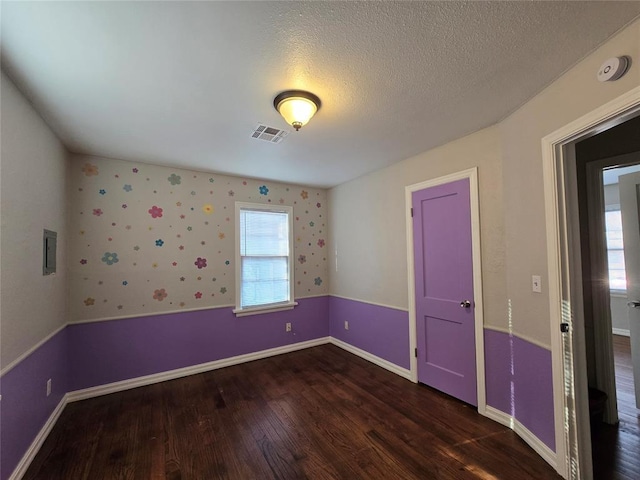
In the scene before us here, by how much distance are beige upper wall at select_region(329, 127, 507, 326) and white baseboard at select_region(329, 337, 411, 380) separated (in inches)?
28.3

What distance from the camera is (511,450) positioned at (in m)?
1.93

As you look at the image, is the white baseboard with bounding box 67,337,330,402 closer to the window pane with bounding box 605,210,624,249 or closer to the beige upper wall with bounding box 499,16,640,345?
the beige upper wall with bounding box 499,16,640,345

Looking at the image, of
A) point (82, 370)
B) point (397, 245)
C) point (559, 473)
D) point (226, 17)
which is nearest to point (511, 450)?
point (559, 473)

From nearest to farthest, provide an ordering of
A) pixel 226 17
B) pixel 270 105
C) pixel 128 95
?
pixel 226 17 < pixel 128 95 < pixel 270 105

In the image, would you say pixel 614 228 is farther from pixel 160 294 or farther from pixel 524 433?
pixel 160 294

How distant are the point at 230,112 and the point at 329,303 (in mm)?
3232

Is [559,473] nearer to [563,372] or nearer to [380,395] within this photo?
[563,372]

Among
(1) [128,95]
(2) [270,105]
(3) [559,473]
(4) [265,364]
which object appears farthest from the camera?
(4) [265,364]

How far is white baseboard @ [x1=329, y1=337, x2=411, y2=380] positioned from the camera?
3142mm

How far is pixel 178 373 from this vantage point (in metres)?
3.26

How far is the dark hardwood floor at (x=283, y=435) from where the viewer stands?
5.94ft

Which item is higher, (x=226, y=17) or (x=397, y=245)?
(x=226, y=17)

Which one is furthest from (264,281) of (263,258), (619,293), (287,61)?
(619,293)

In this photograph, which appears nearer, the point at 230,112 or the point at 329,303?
the point at 230,112
